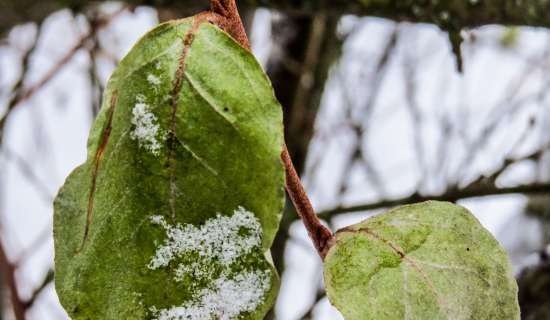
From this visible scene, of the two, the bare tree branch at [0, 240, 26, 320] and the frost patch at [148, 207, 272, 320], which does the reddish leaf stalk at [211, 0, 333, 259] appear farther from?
the bare tree branch at [0, 240, 26, 320]

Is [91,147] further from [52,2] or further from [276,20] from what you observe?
[276,20]

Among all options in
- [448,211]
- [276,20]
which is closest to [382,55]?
[276,20]

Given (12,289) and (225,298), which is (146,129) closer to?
(225,298)

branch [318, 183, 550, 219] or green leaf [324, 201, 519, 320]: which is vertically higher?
green leaf [324, 201, 519, 320]

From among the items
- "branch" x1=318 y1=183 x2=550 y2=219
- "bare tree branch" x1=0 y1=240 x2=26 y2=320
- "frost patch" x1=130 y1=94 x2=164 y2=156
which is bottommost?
"branch" x1=318 y1=183 x2=550 y2=219

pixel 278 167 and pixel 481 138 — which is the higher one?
pixel 278 167

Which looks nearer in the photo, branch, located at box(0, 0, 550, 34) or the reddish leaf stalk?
A: the reddish leaf stalk

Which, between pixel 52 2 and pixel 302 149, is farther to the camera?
pixel 302 149

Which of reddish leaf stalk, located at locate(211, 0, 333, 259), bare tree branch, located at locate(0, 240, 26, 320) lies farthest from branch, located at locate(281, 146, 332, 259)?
bare tree branch, located at locate(0, 240, 26, 320)
